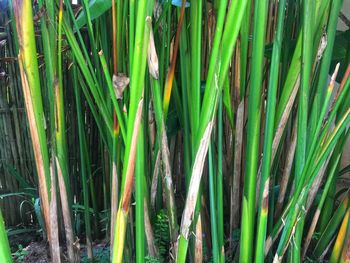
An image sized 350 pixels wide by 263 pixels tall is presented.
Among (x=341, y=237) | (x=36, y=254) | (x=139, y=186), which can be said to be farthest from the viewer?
(x=36, y=254)

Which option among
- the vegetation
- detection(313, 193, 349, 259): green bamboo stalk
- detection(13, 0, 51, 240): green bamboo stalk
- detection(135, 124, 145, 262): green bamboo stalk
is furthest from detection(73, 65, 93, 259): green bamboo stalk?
detection(313, 193, 349, 259): green bamboo stalk

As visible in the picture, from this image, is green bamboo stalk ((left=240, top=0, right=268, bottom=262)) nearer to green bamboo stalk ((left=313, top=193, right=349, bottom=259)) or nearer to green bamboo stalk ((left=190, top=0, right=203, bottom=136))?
green bamboo stalk ((left=190, top=0, right=203, bottom=136))

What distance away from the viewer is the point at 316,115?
1.78 feet

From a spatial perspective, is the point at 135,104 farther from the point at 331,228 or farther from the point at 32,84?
the point at 331,228

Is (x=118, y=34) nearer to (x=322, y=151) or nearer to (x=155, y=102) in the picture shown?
(x=155, y=102)

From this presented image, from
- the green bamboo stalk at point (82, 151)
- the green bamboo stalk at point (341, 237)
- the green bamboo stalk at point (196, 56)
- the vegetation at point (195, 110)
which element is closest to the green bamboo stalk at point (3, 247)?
the vegetation at point (195, 110)

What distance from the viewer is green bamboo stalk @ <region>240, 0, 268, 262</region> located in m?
0.46

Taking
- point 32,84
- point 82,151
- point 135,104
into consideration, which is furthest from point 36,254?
point 135,104

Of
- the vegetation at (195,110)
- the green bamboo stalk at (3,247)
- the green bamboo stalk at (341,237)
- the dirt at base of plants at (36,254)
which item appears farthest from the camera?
the dirt at base of plants at (36,254)

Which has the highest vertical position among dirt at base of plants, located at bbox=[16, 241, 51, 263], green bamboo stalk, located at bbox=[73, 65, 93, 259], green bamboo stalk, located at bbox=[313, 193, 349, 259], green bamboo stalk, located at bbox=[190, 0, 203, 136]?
green bamboo stalk, located at bbox=[190, 0, 203, 136]

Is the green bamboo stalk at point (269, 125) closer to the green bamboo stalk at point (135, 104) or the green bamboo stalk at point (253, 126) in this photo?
the green bamboo stalk at point (253, 126)

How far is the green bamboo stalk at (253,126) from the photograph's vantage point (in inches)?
18.2

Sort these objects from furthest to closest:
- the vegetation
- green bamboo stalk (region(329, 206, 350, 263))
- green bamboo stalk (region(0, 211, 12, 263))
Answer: green bamboo stalk (region(329, 206, 350, 263))
the vegetation
green bamboo stalk (region(0, 211, 12, 263))

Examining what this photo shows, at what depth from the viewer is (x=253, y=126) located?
527 mm
